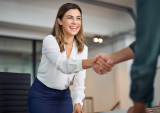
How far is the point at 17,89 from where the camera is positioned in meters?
1.71

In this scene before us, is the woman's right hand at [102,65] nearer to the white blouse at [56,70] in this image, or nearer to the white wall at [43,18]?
the white blouse at [56,70]

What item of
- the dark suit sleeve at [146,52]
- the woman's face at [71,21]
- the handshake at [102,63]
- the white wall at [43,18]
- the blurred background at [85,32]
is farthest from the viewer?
the blurred background at [85,32]

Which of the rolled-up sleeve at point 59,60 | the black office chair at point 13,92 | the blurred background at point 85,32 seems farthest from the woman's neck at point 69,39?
the blurred background at point 85,32

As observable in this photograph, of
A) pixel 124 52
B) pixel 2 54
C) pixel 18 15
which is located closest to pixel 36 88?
pixel 124 52

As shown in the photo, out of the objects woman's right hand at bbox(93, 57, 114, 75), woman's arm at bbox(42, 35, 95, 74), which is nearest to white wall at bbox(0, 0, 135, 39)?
woman's arm at bbox(42, 35, 95, 74)

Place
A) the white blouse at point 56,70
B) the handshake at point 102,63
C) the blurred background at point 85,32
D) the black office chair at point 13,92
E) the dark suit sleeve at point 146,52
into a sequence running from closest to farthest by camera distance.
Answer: the dark suit sleeve at point 146,52 → the handshake at point 102,63 → the white blouse at point 56,70 → the black office chair at point 13,92 → the blurred background at point 85,32

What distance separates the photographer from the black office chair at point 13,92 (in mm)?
1630

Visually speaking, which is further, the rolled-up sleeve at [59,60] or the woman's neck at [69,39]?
the woman's neck at [69,39]

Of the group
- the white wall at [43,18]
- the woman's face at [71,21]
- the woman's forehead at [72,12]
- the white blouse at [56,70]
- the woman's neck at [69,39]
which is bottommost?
the white blouse at [56,70]

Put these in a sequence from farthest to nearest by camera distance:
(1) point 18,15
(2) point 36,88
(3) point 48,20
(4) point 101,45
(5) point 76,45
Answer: (4) point 101,45 < (3) point 48,20 < (1) point 18,15 < (5) point 76,45 < (2) point 36,88

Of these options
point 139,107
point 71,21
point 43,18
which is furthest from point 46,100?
point 43,18

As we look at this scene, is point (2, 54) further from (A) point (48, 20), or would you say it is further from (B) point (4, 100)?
(B) point (4, 100)

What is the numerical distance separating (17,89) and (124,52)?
1.21 metres

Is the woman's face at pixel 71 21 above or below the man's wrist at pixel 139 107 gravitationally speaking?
above
